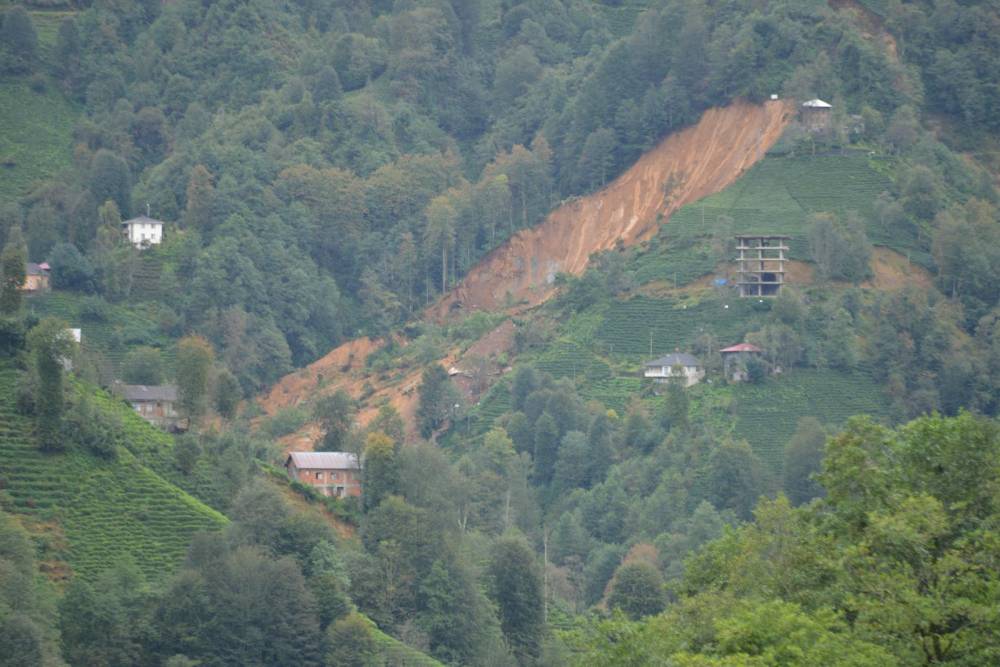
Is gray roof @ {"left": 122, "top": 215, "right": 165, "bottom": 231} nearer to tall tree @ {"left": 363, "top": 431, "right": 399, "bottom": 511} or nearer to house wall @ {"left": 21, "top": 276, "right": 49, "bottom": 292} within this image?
house wall @ {"left": 21, "top": 276, "right": 49, "bottom": 292}

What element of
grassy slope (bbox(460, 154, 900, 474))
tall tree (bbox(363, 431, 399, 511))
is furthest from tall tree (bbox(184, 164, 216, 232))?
tall tree (bbox(363, 431, 399, 511))

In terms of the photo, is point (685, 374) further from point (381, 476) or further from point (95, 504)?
point (95, 504)

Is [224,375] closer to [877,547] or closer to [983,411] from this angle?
[983,411]

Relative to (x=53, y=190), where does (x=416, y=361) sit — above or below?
below

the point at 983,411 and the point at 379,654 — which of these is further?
the point at 983,411

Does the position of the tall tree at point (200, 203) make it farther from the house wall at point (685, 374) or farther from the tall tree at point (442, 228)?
the house wall at point (685, 374)

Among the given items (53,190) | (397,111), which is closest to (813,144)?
(397,111)

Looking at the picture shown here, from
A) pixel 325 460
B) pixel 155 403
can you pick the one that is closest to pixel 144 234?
pixel 155 403
